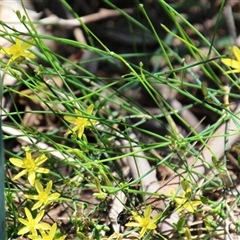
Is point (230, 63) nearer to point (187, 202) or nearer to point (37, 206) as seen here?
point (187, 202)

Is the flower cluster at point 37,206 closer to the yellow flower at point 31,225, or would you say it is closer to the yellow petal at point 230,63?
the yellow flower at point 31,225

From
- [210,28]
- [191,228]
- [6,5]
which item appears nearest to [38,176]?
[191,228]

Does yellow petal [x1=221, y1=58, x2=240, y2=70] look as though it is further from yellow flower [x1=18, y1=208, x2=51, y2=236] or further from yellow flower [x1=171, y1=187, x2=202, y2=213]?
yellow flower [x1=18, y1=208, x2=51, y2=236]

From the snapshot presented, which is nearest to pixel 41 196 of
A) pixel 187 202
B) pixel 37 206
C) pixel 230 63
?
pixel 37 206

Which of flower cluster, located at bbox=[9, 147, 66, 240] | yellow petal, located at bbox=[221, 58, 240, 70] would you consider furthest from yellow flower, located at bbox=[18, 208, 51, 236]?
yellow petal, located at bbox=[221, 58, 240, 70]

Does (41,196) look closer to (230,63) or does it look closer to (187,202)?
(187,202)

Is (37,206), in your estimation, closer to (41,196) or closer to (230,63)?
(41,196)

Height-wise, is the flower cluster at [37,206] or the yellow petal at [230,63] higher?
the yellow petal at [230,63]

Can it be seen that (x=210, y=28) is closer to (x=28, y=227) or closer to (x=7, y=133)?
(x=7, y=133)

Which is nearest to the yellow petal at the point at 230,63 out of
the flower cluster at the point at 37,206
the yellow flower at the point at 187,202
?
the yellow flower at the point at 187,202

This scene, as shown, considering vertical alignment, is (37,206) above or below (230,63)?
below

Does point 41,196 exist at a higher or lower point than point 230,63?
lower
